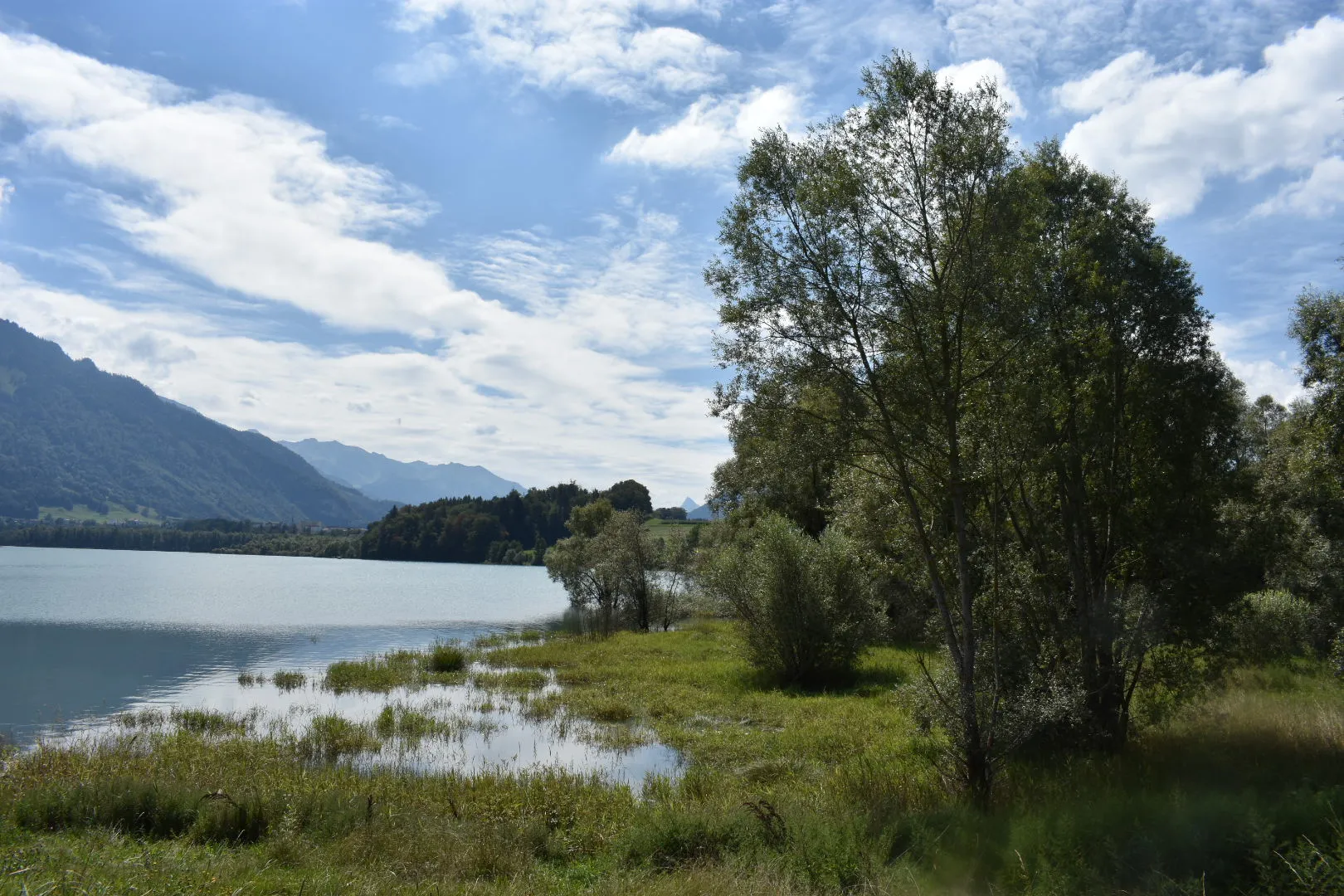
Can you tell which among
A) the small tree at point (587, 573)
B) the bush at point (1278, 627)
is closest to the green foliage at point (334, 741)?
the bush at point (1278, 627)

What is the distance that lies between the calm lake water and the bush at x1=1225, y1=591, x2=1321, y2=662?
1735 cm

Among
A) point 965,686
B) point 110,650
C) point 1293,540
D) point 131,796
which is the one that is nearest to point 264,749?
point 131,796

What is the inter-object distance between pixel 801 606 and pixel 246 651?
3225cm

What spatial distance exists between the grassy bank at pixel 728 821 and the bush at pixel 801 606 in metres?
9.37

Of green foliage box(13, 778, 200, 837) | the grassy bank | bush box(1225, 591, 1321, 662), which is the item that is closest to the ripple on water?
the grassy bank

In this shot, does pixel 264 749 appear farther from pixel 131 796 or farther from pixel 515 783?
pixel 515 783

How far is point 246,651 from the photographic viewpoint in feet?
138

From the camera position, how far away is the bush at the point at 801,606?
29.3 meters

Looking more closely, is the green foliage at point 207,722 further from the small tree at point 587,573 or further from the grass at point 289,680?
the small tree at point 587,573

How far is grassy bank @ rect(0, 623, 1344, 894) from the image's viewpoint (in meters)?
9.38

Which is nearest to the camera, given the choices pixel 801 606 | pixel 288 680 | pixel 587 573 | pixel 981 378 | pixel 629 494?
pixel 981 378

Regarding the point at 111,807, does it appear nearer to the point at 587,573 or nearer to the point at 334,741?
the point at 334,741

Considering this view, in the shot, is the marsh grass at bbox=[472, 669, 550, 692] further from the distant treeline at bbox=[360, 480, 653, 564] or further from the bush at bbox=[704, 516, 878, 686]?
the distant treeline at bbox=[360, 480, 653, 564]

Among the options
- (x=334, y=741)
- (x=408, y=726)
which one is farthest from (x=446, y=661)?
(x=334, y=741)
